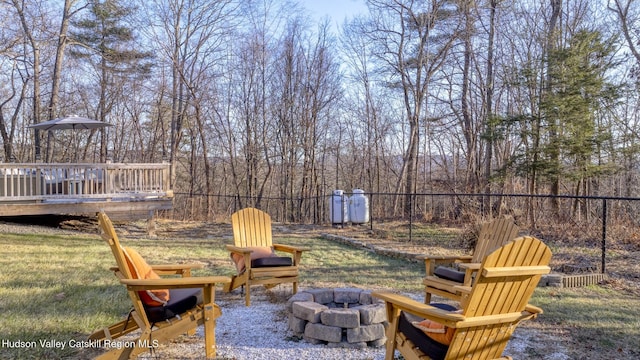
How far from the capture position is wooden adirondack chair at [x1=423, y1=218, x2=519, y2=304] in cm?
346

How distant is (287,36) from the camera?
1792 cm

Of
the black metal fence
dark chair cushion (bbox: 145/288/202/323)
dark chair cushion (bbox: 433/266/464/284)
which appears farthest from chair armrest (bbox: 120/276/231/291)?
the black metal fence

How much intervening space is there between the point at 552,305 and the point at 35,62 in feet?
52.3

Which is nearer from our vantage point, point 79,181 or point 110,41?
point 79,181

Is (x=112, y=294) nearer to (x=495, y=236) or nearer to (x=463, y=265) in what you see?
(x=463, y=265)

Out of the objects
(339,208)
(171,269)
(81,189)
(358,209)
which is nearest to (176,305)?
(171,269)

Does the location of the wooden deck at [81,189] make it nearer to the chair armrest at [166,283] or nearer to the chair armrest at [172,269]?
the chair armrest at [172,269]

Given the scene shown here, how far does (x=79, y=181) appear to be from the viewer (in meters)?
8.81

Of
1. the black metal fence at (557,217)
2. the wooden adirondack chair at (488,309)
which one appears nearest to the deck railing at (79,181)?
the black metal fence at (557,217)

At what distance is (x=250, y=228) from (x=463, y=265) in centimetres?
246

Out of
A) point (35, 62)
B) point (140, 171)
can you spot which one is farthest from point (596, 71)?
point (35, 62)

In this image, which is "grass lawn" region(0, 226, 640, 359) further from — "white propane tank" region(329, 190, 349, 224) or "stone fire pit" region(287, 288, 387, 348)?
"white propane tank" region(329, 190, 349, 224)

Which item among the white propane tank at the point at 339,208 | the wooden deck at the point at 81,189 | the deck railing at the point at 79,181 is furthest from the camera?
the white propane tank at the point at 339,208

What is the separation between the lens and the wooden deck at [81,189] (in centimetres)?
815
